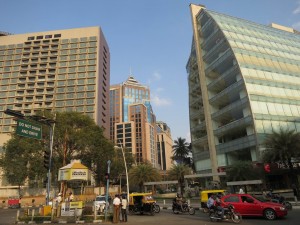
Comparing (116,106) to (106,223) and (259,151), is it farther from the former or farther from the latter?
(106,223)

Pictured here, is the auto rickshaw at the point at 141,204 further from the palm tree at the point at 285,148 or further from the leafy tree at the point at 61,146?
the leafy tree at the point at 61,146

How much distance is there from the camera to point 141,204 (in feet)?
72.1

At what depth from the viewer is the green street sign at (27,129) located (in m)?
18.5

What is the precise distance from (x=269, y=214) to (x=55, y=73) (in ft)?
314

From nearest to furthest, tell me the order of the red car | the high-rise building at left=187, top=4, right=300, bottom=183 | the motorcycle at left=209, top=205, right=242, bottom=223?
the motorcycle at left=209, top=205, right=242, bottom=223, the red car, the high-rise building at left=187, top=4, right=300, bottom=183

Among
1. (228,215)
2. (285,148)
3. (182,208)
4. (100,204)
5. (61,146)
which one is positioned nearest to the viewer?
(228,215)

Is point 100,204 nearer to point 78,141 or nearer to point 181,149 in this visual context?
point 78,141

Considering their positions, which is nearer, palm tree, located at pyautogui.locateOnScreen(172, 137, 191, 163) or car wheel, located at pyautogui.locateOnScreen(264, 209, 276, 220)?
car wheel, located at pyautogui.locateOnScreen(264, 209, 276, 220)

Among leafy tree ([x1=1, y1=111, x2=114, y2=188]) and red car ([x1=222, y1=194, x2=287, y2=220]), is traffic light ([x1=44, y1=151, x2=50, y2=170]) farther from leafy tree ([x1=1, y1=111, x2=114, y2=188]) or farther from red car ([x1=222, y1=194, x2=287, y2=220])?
leafy tree ([x1=1, y1=111, x2=114, y2=188])

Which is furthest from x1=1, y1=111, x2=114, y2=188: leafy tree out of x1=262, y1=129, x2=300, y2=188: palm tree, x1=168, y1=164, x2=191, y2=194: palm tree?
x1=262, y1=129, x2=300, y2=188: palm tree

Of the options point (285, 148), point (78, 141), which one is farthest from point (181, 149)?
point (285, 148)

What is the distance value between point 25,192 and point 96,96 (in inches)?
1755

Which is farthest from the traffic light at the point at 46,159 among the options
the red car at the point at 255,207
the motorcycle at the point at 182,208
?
the red car at the point at 255,207

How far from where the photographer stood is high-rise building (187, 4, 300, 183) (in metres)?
47.9
